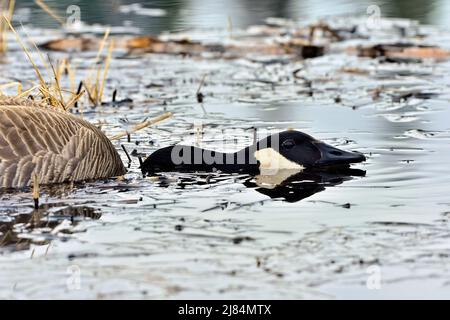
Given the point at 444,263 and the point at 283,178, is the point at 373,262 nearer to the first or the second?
the point at 444,263

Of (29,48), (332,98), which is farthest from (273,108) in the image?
(29,48)

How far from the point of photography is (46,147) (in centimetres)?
859

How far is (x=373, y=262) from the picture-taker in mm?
6309

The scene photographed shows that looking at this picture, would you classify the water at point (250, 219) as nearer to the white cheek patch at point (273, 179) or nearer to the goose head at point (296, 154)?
the white cheek patch at point (273, 179)

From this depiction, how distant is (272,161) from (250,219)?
2.24 meters

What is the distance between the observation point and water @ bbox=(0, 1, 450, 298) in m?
5.99

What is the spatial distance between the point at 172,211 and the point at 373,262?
1.98 m

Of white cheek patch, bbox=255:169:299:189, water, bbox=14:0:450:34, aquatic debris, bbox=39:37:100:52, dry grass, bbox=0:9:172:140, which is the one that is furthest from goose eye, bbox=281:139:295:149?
water, bbox=14:0:450:34

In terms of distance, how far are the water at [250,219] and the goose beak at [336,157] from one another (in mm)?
96

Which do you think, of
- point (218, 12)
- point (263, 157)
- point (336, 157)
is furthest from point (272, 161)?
point (218, 12)

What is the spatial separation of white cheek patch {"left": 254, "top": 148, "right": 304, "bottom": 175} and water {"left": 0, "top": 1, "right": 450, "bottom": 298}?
43 cm

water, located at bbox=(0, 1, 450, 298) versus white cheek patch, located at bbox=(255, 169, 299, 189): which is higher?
water, located at bbox=(0, 1, 450, 298)

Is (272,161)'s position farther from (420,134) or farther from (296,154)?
(420,134)

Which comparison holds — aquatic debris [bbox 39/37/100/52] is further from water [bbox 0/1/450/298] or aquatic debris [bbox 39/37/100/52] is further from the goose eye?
the goose eye
